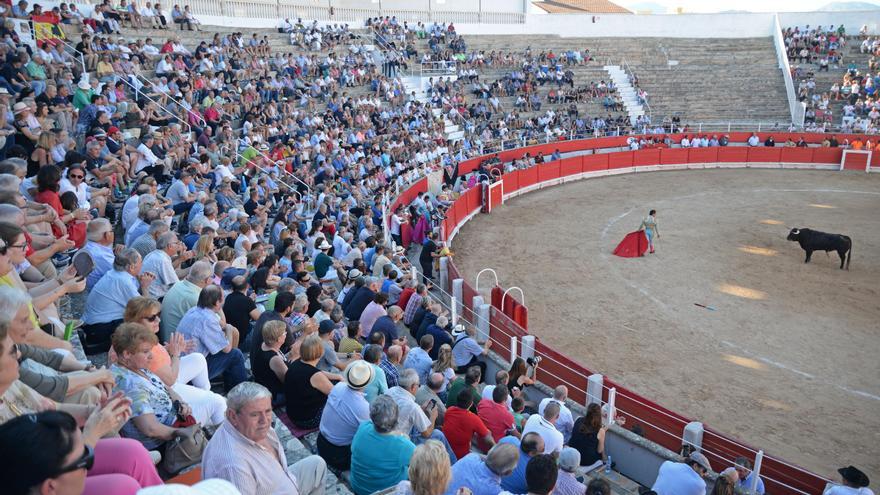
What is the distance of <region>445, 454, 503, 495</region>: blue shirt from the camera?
14.4 ft

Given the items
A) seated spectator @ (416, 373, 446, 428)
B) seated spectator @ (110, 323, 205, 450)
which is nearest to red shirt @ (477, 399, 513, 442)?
seated spectator @ (416, 373, 446, 428)

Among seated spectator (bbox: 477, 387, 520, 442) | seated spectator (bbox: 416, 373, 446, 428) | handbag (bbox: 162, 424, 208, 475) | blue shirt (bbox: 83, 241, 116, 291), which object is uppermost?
blue shirt (bbox: 83, 241, 116, 291)

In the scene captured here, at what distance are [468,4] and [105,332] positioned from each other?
122ft

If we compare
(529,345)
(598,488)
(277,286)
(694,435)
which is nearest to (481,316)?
(529,345)

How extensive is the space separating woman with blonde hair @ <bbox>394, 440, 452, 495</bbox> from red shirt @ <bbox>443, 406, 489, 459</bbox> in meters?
2.27

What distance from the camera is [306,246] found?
37.5ft

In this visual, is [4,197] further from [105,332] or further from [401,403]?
[401,403]

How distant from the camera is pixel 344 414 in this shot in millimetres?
5035

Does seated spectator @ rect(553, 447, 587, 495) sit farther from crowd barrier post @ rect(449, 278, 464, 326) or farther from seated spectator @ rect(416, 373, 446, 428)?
crowd barrier post @ rect(449, 278, 464, 326)

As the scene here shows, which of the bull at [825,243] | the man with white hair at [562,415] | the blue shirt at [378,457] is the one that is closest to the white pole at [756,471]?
the man with white hair at [562,415]

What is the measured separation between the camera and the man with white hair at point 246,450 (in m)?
3.50

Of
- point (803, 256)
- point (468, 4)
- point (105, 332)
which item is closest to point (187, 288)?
point (105, 332)

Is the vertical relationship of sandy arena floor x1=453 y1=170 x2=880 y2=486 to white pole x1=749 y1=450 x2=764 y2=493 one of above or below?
below

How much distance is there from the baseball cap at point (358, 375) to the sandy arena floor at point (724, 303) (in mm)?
6295
